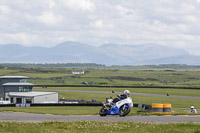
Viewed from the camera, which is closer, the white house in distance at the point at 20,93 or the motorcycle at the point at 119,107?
the motorcycle at the point at 119,107

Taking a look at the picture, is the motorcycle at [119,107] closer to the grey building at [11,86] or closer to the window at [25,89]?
the grey building at [11,86]

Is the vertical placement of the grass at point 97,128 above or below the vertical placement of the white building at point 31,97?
below

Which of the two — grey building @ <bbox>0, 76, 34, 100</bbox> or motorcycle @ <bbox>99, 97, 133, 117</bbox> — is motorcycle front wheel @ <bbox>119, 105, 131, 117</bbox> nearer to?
motorcycle @ <bbox>99, 97, 133, 117</bbox>

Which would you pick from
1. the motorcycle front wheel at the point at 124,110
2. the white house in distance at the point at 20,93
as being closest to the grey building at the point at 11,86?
the white house in distance at the point at 20,93

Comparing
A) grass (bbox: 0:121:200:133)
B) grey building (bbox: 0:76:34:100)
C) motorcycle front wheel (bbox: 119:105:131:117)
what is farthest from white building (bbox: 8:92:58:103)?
grass (bbox: 0:121:200:133)

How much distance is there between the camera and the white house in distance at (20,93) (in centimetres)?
6794

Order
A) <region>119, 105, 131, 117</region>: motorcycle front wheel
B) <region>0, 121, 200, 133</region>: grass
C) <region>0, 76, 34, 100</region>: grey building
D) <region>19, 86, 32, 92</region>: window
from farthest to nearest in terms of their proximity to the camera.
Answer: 1. <region>19, 86, 32, 92</region>: window
2. <region>0, 76, 34, 100</region>: grey building
3. <region>119, 105, 131, 117</region>: motorcycle front wheel
4. <region>0, 121, 200, 133</region>: grass

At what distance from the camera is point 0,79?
76562mm

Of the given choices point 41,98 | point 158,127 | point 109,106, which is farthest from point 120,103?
point 41,98

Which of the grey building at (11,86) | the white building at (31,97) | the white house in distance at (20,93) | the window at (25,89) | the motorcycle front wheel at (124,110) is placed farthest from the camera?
the window at (25,89)

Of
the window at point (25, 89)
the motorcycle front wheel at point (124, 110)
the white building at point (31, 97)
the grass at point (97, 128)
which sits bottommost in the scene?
the grass at point (97, 128)

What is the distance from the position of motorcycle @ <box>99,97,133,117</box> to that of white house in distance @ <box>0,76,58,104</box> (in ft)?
141

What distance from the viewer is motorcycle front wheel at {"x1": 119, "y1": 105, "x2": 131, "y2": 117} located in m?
25.5

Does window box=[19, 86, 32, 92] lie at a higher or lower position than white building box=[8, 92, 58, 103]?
higher
